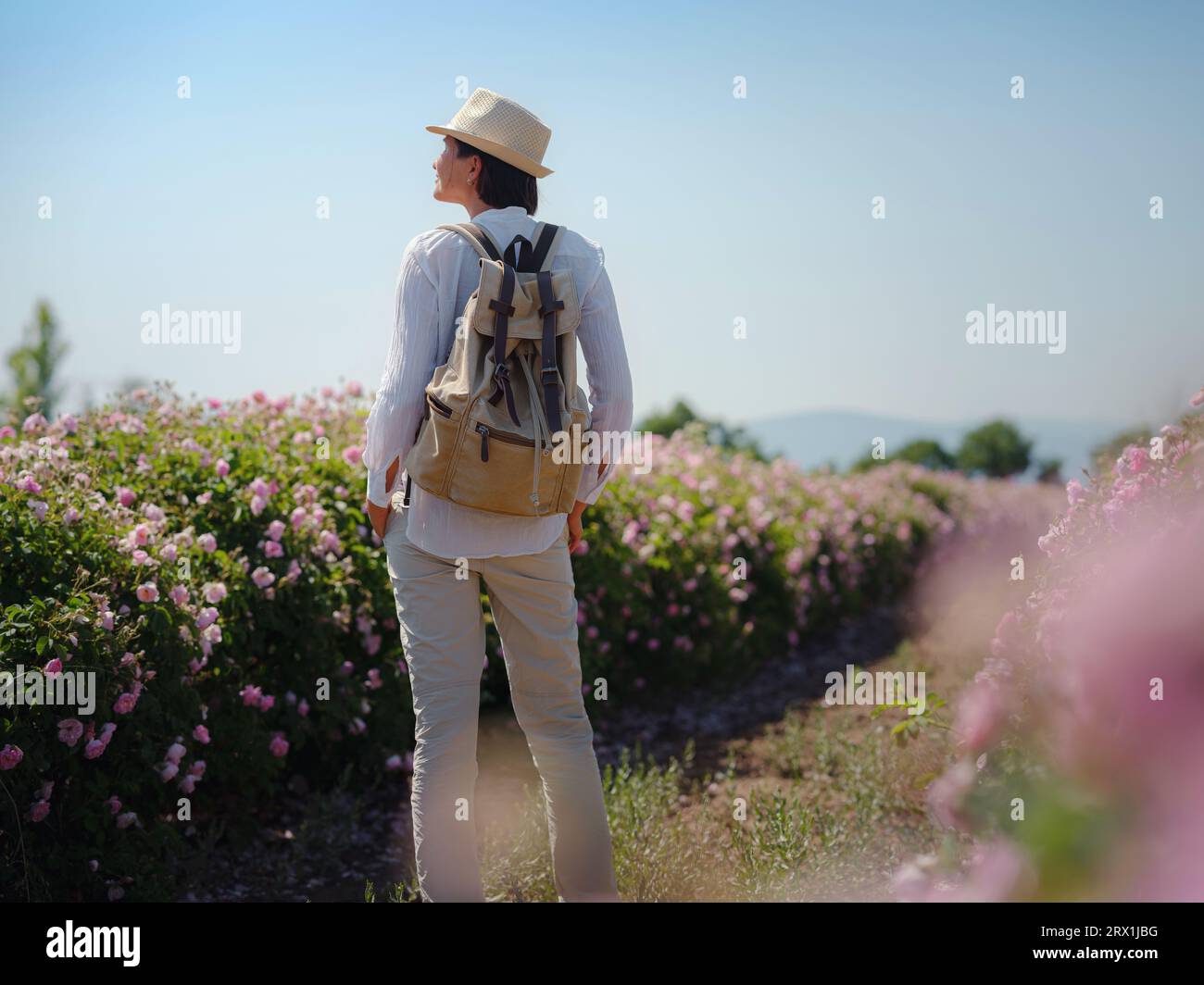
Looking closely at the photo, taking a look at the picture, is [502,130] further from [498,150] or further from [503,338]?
[503,338]

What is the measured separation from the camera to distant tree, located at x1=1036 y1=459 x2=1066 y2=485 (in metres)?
23.1

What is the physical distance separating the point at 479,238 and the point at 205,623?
1629mm

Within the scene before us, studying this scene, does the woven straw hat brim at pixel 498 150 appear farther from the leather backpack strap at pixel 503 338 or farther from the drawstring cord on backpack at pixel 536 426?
the drawstring cord on backpack at pixel 536 426

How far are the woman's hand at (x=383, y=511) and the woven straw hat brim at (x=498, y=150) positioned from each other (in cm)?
85

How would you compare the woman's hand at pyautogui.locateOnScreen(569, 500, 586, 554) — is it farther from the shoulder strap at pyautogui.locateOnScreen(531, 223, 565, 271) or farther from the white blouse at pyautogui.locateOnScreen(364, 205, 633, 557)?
the shoulder strap at pyautogui.locateOnScreen(531, 223, 565, 271)

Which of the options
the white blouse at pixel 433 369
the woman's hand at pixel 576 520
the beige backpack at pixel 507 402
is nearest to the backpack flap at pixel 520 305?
the beige backpack at pixel 507 402

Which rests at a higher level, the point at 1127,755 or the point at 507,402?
the point at 507,402

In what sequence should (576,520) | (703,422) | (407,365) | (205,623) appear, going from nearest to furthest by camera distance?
(407,365) < (576,520) < (205,623) < (703,422)

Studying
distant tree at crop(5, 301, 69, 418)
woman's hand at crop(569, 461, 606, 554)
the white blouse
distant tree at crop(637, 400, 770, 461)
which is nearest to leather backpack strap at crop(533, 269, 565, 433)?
the white blouse

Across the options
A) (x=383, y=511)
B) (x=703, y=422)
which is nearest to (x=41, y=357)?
(x=703, y=422)

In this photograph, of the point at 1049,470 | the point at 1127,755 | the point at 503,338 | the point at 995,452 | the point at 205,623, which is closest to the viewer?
the point at 1127,755

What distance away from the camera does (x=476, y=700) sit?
2.77m

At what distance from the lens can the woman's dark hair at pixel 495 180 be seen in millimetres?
2840
